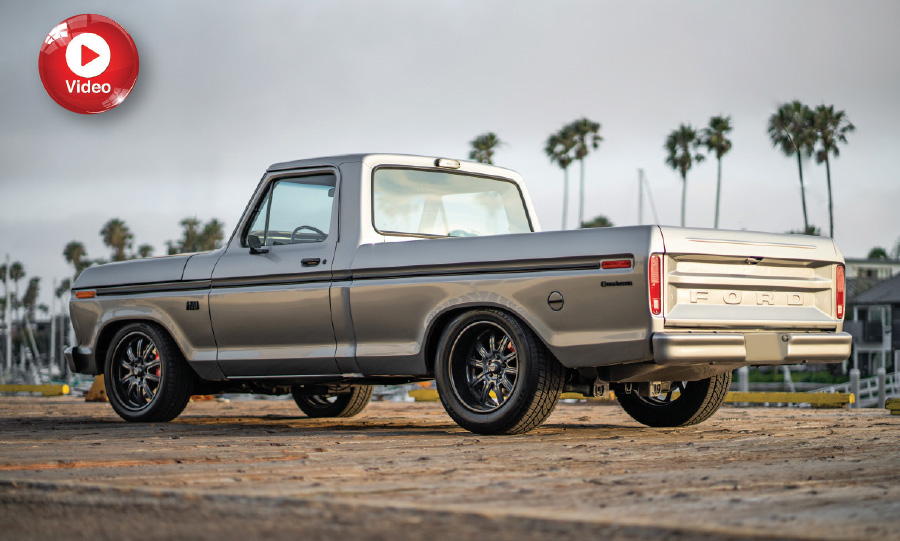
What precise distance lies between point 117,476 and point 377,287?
3.23m

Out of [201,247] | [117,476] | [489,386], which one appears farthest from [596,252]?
[201,247]

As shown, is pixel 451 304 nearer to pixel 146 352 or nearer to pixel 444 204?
pixel 444 204

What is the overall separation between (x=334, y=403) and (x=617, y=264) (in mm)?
4617

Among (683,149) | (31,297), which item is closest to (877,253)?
(683,149)

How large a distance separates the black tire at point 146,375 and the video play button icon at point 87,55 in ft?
16.7

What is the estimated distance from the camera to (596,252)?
7.84m

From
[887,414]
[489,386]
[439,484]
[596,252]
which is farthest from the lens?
[887,414]

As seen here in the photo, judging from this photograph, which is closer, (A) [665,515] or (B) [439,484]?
(A) [665,515]

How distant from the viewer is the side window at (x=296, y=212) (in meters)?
9.52

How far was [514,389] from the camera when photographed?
839 cm

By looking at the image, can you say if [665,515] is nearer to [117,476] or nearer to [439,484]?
[439,484]

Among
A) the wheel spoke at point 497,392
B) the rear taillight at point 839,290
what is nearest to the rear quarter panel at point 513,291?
the wheel spoke at point 497,392

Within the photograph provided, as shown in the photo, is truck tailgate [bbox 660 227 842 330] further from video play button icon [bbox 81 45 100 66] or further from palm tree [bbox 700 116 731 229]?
palm tree [bbox 700 116 731 229]

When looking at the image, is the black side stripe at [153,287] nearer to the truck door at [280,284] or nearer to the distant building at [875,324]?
the truck door at [280,284]
